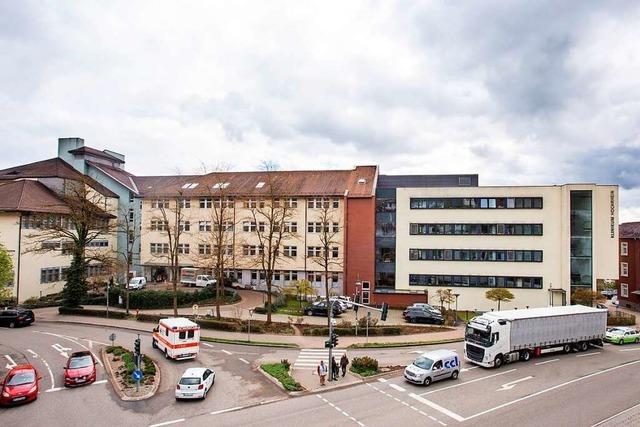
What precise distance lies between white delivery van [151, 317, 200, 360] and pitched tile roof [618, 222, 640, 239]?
5879cm

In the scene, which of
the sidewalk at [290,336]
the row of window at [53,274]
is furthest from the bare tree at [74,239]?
the sidewalk at [290,336]

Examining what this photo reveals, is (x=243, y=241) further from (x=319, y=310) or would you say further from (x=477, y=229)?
(x=477, y=229)

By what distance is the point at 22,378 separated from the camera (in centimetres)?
2147

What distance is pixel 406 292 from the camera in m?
48.2

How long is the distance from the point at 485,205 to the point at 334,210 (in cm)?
1724

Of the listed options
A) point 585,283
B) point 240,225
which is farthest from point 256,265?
point 585,283

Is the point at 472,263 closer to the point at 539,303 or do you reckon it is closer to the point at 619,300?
the point at 539,303

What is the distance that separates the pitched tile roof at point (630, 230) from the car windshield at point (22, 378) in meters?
67.6

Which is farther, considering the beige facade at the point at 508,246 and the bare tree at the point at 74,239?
the beige facade at the point at 508,246

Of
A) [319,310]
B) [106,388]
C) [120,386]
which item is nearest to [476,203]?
[319,310]

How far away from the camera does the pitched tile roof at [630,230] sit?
59031 millimetres

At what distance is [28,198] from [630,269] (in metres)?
76.3

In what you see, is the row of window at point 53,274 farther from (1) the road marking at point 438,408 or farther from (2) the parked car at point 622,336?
(2) the parked car at point 622,336

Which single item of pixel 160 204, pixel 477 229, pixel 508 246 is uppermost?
pixel 160 204
